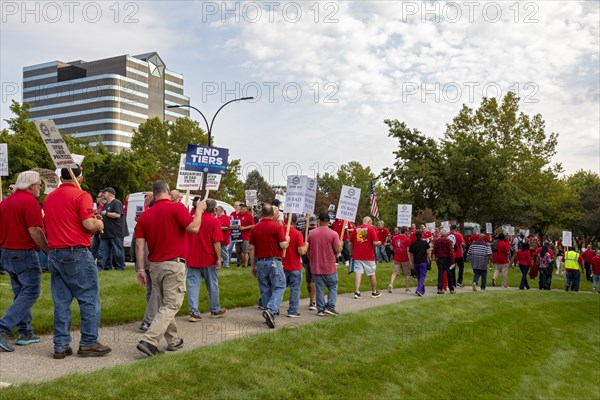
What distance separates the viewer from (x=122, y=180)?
154 feet

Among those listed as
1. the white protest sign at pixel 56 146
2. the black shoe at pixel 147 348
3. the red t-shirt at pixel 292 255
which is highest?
the white protest sign at pixel 56 146

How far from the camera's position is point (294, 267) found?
38.4ft

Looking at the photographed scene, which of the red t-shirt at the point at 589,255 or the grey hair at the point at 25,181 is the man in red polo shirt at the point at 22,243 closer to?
the grey hair at the point at 25,181

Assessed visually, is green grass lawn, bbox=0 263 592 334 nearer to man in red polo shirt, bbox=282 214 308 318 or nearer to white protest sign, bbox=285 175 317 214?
man in red polo shirt, bbox=282 214 308 318

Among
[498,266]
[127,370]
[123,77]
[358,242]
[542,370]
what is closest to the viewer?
[127,370]

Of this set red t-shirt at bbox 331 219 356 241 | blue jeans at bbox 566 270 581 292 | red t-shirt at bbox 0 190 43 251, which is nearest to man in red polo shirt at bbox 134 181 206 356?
red t-shirt at bbox 0 190 43 251

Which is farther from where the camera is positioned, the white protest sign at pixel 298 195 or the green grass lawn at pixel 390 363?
the white protest sign at pixel 298 195

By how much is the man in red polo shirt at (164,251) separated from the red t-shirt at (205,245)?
2.80m

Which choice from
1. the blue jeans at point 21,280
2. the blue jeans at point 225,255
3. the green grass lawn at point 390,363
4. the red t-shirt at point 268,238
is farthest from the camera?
the blue jeans at point 225,255

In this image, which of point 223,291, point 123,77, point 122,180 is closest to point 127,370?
point 223,291

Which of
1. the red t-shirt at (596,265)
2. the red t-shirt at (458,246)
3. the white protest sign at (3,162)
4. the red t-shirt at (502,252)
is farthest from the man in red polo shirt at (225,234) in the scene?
the red t-shirt at (596,265)

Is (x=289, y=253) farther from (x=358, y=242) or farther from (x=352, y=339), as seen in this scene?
(x=358, y=242)

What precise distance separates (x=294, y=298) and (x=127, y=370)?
17.0 feet

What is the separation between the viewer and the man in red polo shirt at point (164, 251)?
744 cm
